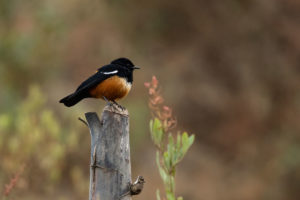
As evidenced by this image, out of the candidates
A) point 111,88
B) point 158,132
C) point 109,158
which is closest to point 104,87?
point 111,88

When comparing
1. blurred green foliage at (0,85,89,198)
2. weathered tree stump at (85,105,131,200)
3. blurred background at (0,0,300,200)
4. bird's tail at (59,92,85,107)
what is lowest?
weathered tree stump at (85,105,131,200)

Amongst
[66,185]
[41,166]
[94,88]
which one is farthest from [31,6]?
[94,88]

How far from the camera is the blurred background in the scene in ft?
33.5

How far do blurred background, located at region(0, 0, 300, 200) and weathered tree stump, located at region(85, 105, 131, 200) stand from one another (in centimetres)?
641

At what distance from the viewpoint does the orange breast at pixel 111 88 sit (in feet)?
15.2

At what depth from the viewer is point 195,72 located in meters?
12.3

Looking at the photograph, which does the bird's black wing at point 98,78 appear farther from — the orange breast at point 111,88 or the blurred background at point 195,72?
the blurred background at point 195,72

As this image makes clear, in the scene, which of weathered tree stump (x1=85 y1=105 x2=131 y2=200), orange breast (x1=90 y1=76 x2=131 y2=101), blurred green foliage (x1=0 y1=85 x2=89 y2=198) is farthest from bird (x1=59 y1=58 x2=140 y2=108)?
weathered tree stump (x1=85 y1=105 x2=131 y2=200)

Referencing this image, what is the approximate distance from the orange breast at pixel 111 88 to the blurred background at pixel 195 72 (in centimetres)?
496

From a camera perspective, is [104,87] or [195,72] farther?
[195,72]

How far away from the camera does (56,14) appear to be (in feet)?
33.7

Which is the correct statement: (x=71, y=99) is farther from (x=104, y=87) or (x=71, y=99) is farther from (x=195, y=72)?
(x=195, y=72)

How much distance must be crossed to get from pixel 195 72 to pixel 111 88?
7.81 m

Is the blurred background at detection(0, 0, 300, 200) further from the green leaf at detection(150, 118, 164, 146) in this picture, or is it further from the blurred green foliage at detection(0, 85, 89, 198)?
the green leaf at detection(150, 118, 164, 146)
